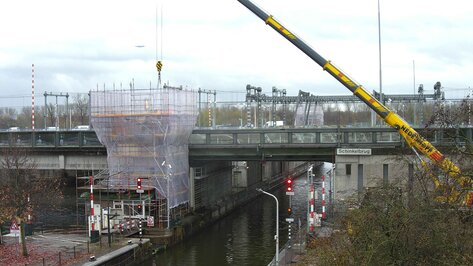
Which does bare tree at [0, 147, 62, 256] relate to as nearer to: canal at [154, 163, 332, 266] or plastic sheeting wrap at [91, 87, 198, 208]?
plastic sheeting wrap at [91, 87, 198, 208]

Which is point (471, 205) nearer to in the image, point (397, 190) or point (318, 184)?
point (397, 190)

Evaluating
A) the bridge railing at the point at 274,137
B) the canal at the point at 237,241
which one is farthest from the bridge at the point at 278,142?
the canal at the point at 237,241

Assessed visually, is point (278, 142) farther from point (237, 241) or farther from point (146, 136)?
point (146, 136)

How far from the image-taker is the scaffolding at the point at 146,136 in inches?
1363

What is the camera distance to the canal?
3062 cm

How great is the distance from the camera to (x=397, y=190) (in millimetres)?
16188

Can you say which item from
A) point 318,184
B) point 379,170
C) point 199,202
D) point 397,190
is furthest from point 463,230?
point 318,184

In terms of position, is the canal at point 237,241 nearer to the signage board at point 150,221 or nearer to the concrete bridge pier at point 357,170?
the signage board at point 150,221

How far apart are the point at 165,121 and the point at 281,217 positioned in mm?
14571

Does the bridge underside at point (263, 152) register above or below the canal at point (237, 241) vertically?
above

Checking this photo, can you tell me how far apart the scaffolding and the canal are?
118 inches

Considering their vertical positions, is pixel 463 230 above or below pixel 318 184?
above

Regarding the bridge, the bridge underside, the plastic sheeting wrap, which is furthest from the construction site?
the bridge

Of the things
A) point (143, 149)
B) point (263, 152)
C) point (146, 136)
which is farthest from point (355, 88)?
point (143, 149)
